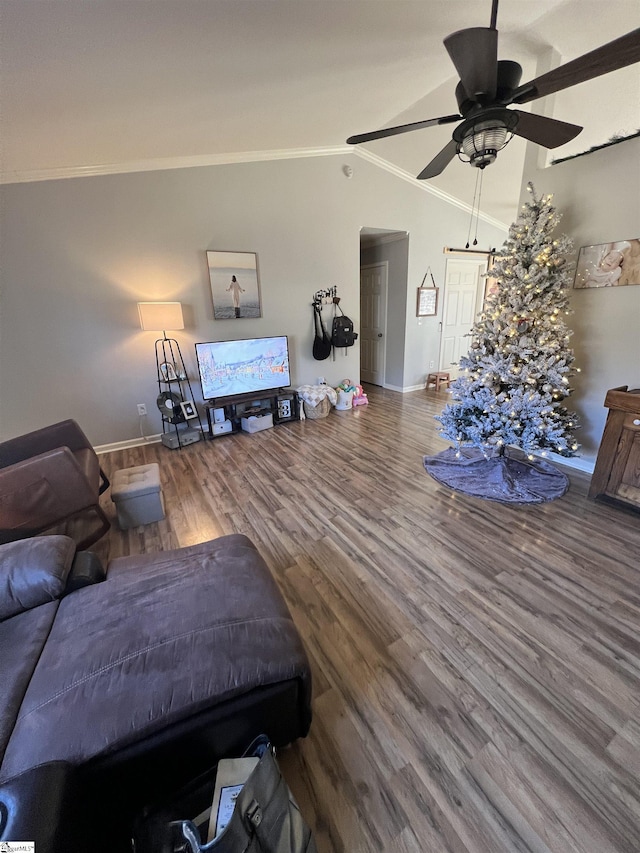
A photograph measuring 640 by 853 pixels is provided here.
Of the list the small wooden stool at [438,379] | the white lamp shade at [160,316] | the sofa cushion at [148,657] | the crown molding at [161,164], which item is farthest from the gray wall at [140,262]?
the sofa cushion at [148,657]

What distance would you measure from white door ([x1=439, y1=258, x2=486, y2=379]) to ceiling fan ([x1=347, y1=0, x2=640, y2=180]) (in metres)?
4.11

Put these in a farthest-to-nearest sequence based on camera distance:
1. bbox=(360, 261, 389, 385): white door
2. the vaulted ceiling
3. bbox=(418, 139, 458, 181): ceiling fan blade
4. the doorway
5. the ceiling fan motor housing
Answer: bbox=(360, 261, 389, 385): white door, the doorway, bbox=(418, 139, 458, 181): ceiling fan blade, the ceiling fan motor housing, the vaulted ceiling

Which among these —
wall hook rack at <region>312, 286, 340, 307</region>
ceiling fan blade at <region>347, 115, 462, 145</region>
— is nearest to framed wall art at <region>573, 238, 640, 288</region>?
ceiling fan blade at <region>347, 115, 462, 145</region>

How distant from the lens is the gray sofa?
81 cm

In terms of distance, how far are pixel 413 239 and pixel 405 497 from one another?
419 cm

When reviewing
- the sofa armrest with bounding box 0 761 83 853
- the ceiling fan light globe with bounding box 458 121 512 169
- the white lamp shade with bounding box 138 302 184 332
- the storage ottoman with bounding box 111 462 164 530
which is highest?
the ceiling fan light globe with bounding box 458 121 512 169

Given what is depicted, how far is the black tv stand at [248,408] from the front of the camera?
4.09 meters

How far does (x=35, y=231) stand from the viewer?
122 inches

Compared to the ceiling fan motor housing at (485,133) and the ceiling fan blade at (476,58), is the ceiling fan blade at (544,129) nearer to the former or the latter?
the ceiling fan motor housing at (485,133)

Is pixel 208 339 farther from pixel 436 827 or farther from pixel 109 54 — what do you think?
pixel 436 827

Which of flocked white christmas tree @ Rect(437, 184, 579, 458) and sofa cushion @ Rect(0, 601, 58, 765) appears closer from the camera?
sofa cushion @ Rect(0, 601, 58, 765)

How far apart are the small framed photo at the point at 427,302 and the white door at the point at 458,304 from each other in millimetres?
272

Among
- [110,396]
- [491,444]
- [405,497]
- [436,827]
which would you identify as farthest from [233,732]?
[110,396]

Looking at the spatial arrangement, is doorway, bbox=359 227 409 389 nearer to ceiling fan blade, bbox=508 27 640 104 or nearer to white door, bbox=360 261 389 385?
white door, bbox=360 261 389 385
